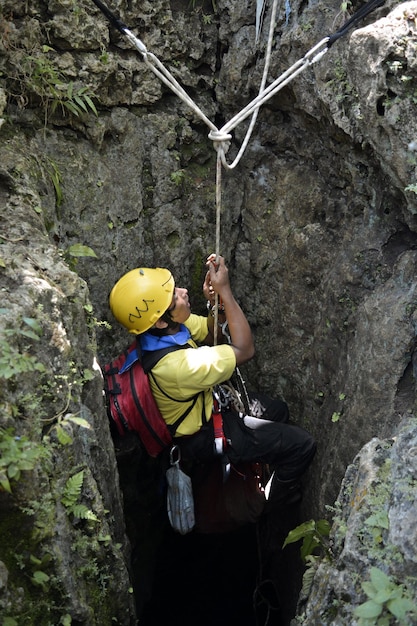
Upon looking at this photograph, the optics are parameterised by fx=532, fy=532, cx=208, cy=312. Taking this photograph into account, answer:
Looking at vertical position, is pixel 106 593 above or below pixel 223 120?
below

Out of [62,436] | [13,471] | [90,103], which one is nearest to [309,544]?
[62,436]

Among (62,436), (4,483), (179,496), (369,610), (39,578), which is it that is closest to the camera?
(369,610)

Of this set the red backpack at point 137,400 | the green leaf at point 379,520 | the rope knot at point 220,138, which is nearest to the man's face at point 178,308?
the red backpack at point 137,400

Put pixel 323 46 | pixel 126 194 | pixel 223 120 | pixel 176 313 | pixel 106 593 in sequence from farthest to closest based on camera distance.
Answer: pixel 223 120, pixel 126 194, pixel 176 313, pixel 323 46, pixel 106 593

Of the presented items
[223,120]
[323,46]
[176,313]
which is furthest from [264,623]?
[323,46]

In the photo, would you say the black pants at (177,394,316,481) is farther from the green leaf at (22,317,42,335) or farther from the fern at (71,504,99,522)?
the green leaf at (22,317,42,335)

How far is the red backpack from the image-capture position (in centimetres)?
445

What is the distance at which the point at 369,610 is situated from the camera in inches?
90.7

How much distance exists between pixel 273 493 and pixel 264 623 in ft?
7.20

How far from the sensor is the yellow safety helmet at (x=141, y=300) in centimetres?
449

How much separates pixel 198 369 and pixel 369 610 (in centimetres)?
223

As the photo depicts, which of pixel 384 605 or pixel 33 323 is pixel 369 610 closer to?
pixel 384 605

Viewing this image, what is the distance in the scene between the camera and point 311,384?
5.38 m

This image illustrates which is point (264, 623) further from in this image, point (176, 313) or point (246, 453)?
point (176, 313)
